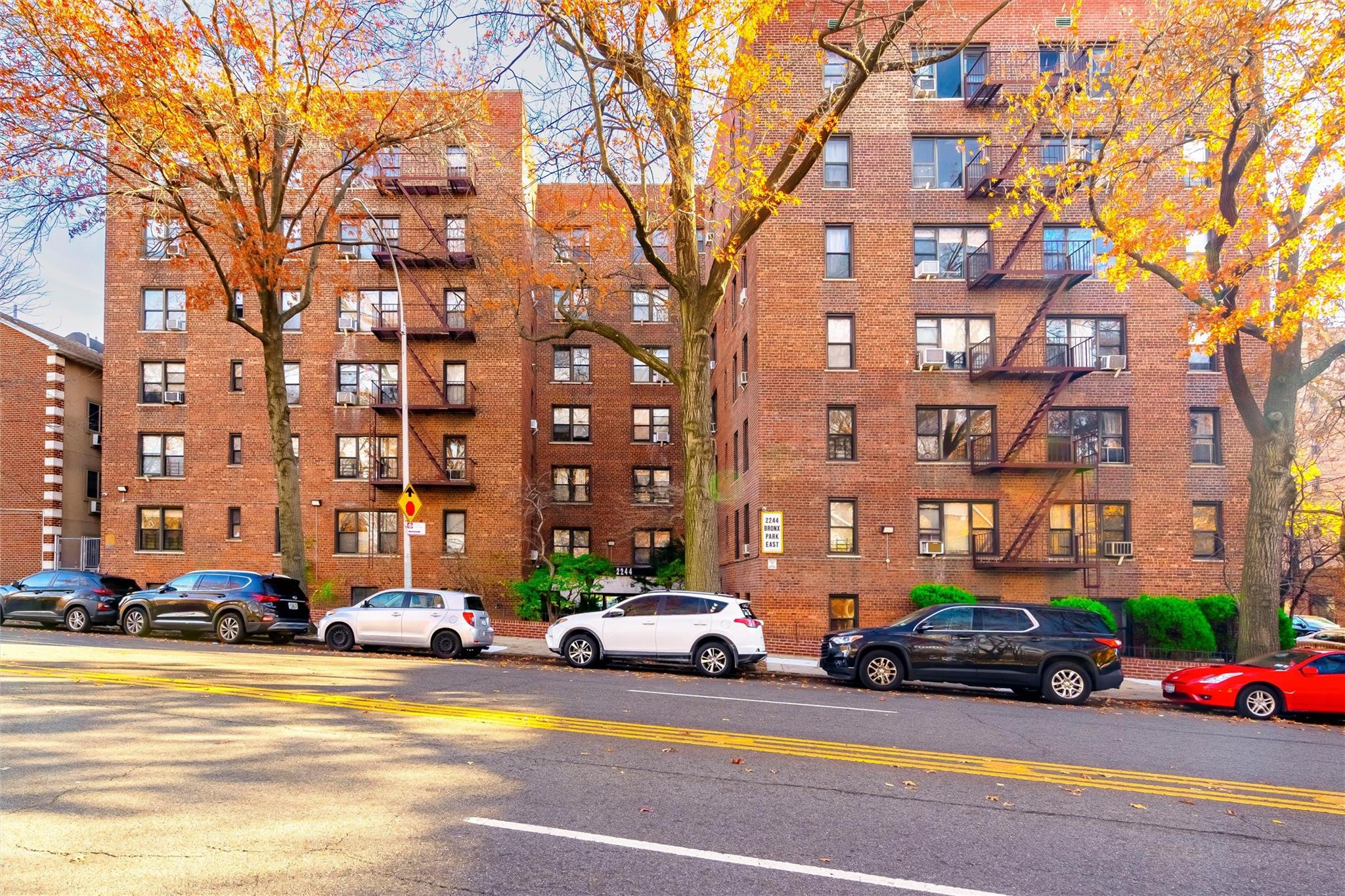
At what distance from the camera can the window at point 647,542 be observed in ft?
128

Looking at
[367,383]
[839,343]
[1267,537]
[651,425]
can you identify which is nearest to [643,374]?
[651,425]

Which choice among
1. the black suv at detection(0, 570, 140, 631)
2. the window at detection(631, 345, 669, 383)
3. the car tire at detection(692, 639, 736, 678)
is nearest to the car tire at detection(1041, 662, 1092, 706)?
the car tire at detection(692, 639, 736, 678)

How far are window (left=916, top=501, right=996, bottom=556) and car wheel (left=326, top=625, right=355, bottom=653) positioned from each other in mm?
15923

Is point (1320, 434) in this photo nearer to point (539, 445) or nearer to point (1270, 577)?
point (1270, 577)

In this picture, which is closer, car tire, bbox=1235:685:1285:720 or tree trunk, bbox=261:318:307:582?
car tire, bbox=1235:685:1285:720

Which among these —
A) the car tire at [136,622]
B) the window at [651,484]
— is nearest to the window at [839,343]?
the window at [651,484]

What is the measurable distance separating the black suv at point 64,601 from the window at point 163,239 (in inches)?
324

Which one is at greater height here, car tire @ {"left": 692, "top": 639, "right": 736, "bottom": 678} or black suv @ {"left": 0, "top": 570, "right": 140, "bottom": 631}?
black suv @ {"left": 0, "top": 570, "right": 140, "bottom": 631}

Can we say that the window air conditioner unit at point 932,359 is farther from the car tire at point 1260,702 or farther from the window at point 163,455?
the window at point 163,455

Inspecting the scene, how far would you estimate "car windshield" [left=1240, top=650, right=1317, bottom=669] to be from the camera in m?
16.1

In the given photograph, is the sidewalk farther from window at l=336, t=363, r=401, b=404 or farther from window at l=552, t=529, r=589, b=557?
window at l=552, t=529, r=589, b=557

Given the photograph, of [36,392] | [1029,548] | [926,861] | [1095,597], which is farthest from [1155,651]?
[36,392]

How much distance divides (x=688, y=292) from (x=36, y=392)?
100ft

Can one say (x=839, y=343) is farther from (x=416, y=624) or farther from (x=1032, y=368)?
(x=416, y=624)
